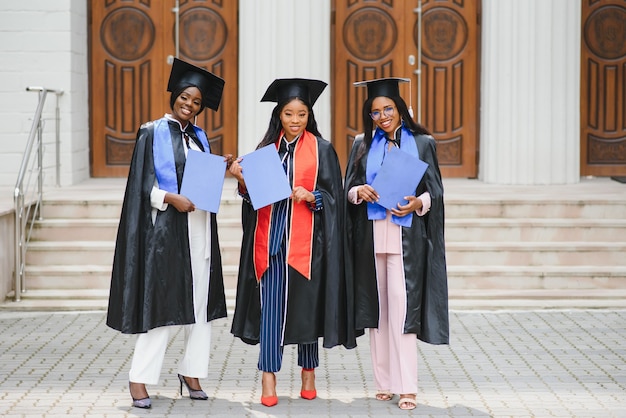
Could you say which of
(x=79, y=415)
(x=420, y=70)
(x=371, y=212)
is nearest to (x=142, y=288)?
(x=79, y=415)

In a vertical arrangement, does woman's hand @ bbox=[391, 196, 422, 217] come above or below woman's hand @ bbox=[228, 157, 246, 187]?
below

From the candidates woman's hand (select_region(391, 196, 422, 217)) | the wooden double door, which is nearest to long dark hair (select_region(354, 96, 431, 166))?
woman's hand (select_region(391, 196, 422, 217))

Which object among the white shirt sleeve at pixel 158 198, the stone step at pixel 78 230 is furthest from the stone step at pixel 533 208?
the white shirt sleeve at pixel 158 198

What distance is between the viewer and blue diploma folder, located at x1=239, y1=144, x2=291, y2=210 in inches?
284

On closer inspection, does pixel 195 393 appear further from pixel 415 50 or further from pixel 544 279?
pixel 415 50

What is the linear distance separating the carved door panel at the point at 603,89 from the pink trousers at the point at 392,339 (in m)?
7.73

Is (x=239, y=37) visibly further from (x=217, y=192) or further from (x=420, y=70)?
(x=217, y=192)

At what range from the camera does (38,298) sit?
1098cm

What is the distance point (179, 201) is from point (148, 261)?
411mm

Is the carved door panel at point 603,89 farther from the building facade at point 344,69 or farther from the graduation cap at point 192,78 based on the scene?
the graduation cap at point 192,78

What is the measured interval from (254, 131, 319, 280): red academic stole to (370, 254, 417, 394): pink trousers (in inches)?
18.2

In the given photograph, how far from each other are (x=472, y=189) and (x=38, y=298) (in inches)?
187

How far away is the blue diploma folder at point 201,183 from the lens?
23.9ft

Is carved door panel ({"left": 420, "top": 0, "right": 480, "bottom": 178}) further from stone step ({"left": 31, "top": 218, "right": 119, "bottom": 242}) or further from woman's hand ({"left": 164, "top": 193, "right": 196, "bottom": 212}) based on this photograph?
woman's hand ({"left": 164, "top": 193, "right": 196, "bottom": 212})
